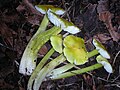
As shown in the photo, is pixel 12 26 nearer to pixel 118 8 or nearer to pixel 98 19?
pixel 98 19

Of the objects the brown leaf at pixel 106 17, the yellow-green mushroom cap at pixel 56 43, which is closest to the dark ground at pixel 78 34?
the brown leaf at pixel 106 17

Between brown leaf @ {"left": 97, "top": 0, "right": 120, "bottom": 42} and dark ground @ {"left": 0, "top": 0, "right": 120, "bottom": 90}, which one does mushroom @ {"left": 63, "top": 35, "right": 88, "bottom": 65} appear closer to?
dark ground @ {"left": 0, "top": 0, "right": 120, "bottom": 90}

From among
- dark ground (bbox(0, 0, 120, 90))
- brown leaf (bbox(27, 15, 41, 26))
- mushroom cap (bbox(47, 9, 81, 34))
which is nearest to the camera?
mushroom cap (bbox(47, 9, 81, 34))

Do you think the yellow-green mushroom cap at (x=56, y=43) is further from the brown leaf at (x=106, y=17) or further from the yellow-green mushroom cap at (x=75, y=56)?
the brown leaf at (x=106, y=17)

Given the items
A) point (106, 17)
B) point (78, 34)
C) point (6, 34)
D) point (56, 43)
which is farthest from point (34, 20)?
point (106, 17)

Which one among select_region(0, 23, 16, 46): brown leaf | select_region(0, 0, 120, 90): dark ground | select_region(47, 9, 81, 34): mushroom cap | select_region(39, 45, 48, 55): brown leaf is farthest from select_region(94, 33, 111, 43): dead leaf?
→ select_region(0, 23, 16, 46): brown leaf

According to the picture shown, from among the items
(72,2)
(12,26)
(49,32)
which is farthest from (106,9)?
(12,26)
